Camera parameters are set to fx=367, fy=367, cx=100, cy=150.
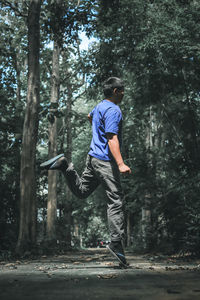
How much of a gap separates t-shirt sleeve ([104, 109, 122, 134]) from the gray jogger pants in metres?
0.41

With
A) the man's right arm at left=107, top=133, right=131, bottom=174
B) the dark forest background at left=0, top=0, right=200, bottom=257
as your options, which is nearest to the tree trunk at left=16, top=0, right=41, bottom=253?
the dark forest background at left=0, top=0, right=200, bottom=257

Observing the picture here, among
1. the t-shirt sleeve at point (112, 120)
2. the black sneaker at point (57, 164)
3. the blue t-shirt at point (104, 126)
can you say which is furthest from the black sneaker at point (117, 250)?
the t-shirt sleeve at point (112, 120)

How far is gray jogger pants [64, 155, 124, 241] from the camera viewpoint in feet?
14.5

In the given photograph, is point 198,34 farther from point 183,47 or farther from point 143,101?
point 143,101

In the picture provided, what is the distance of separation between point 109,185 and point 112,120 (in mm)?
806

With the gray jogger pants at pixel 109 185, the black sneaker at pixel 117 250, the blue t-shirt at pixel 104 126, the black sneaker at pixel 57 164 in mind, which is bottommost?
the black sneaker at pixel 117 250

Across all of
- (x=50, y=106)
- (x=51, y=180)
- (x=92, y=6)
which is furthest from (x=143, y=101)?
Result: (x=51, y=180)

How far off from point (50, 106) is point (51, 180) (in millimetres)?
9730

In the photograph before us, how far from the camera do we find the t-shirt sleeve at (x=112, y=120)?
4.54 meters

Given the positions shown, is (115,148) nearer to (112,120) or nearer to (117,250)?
(112,120)

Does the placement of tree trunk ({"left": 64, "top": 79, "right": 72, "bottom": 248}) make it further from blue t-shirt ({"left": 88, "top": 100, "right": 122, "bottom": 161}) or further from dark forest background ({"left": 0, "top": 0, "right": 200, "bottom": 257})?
blue t-shirt ({"left": 88, "top": 100, "right": 122, "bottom": 161})

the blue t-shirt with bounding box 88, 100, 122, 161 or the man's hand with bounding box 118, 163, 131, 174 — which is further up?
the blue t-shirt with bounding box 88, 100, 122, 161

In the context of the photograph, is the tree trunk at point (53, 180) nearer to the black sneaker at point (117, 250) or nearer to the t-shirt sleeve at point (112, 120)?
the black sneaker at point (117, 250)

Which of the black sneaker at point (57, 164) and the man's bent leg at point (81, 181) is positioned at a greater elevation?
the black sneaker at point (57, 164)
